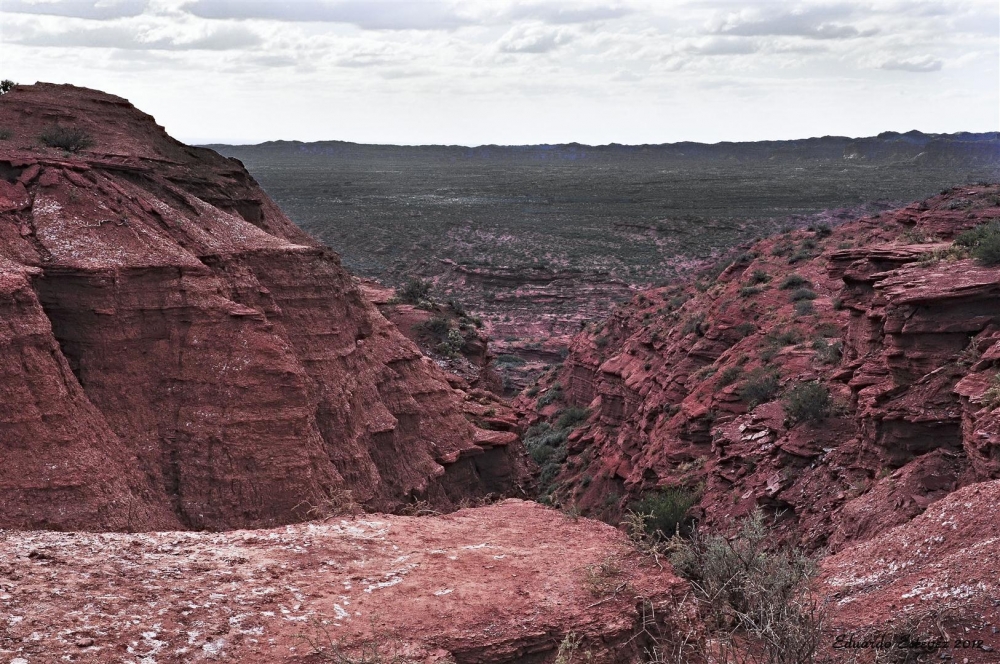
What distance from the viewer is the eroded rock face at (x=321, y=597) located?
301 inches

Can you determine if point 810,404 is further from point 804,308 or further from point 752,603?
point 752,603

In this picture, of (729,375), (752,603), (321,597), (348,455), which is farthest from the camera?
(729,375)

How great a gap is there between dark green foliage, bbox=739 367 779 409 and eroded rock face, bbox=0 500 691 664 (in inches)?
572

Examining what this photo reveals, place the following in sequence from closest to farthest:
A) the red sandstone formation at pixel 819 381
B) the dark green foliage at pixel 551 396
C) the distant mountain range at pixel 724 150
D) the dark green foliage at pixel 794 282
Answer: the red sandstone formation at pixel 819 381, the dark green foliage at pixel 794 282, the dark green foliage at pixel 551 396, the distant mountain range at pixel 724 150

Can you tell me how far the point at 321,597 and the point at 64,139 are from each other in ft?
39.0

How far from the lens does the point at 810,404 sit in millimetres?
20922

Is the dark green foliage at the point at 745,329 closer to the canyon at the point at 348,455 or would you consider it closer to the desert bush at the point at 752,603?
the canyon at the point at 348,455

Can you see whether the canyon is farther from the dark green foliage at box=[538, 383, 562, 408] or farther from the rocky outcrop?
the dark green foliage at box=[538, 383, 562, 408]

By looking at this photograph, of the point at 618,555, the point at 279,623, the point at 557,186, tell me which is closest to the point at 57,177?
the point at 279,623

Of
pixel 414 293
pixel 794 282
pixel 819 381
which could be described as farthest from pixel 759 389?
pixel 414 293

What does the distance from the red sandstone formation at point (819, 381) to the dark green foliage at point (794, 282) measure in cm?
9

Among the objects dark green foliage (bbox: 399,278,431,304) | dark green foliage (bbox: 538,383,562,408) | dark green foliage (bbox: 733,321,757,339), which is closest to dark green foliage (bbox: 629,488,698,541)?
dark green foliage (bbox: 733,321,757,339)

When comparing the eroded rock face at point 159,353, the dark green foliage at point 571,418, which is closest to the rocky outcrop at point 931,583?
the eroded rock face at point 159,353

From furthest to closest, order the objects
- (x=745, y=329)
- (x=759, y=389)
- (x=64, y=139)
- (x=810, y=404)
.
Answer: (x=745, y=329)
(x=759, y=389)
(x=810, y=404)
(x=64, y=139)
